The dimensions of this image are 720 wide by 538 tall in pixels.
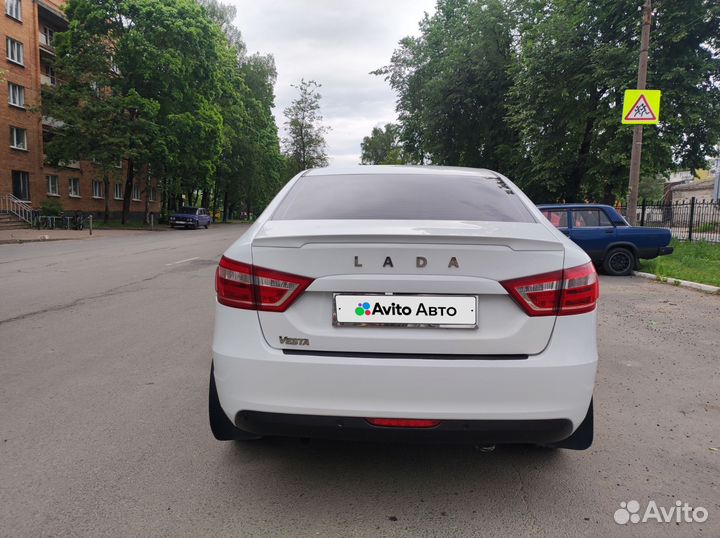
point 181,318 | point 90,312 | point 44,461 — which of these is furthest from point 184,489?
point 90,312

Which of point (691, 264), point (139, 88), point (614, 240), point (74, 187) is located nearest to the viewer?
point (614, 240)

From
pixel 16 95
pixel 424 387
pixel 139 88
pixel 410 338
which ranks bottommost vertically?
pixel 424 387

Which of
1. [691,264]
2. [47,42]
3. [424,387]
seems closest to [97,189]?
[47,42]

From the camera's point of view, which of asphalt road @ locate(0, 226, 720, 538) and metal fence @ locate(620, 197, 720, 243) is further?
metal fence @ locate(620, 197, 720, 243)

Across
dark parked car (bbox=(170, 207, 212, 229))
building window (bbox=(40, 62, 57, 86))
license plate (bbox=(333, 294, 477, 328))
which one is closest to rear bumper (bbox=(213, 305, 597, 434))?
license plate (bbox=(333, 294, 477, 328))

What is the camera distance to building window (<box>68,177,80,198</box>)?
37156mm

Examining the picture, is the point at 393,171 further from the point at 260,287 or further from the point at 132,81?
the point at 132,81

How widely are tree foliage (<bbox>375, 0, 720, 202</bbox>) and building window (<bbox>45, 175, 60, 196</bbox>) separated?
24.2m

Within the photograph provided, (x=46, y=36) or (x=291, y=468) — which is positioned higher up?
(x=46, y=36)

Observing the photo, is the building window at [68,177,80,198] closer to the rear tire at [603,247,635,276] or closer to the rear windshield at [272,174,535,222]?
the rear tire at [603,247,635,276]

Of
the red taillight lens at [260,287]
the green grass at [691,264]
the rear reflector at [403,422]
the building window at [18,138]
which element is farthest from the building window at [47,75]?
the rear reflector at [403,422]

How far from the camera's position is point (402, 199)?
3.12 meters

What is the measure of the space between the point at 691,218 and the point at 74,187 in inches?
1448

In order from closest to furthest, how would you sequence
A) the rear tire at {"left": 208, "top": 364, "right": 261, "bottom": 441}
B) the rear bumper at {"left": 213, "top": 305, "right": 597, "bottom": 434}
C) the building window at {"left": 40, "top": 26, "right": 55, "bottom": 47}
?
the rear bumper at {"left": 213, "top": 305, "right": 597, "bottom": 434} < the rear tire at {"left": 208, "top": 364, "right": 261, "bottom": 441} < the building window at {"left": 40, "top": 26, "right": 55, "bottom": 47}
